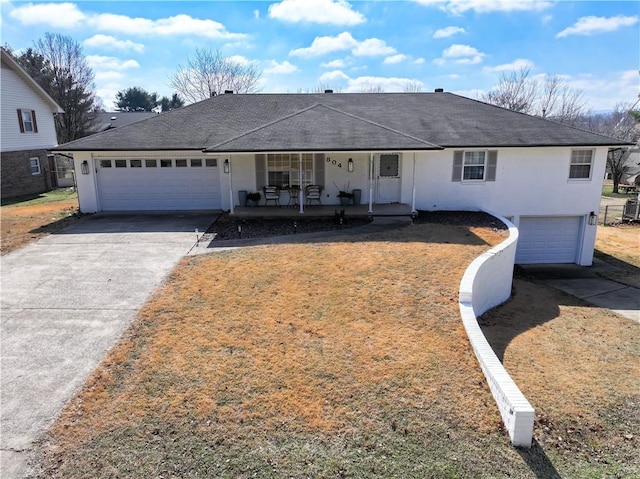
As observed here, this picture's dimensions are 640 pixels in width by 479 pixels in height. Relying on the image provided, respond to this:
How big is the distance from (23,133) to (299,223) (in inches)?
781

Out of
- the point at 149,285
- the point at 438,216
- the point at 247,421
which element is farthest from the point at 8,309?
the point at 438,216

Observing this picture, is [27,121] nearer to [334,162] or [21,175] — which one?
[21,175]

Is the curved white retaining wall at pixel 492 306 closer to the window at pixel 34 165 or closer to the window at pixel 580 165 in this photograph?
the window at pixel 580 165

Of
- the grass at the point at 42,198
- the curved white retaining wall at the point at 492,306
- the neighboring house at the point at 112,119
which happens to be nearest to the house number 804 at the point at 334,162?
the curved white retaining wall at the point at 492,306

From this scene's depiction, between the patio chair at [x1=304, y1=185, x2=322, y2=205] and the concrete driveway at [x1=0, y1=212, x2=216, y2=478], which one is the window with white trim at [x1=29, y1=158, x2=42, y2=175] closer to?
the concrete driveway at [x1=0, y1=212, x2=216, y2=478]

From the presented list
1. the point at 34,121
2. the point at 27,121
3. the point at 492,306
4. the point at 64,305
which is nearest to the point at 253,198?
the point at 64,305

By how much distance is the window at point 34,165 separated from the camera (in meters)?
24.8

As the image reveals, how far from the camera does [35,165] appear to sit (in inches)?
988

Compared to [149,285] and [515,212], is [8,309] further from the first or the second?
[515,212]

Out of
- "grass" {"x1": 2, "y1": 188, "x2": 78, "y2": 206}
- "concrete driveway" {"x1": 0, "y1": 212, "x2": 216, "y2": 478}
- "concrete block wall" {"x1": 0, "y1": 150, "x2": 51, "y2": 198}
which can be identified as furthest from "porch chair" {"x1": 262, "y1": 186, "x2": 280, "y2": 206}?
"concrete block wall" {"x1": 0, "y1": 150, "x2": 51, "y2": 198}

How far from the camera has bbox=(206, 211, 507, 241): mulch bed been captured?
42.5 feet

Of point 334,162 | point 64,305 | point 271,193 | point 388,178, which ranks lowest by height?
point 64,305

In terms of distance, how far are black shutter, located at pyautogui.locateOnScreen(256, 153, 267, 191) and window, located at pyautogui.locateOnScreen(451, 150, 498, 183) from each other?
22.5 ft

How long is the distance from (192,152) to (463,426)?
13145 millimetres
